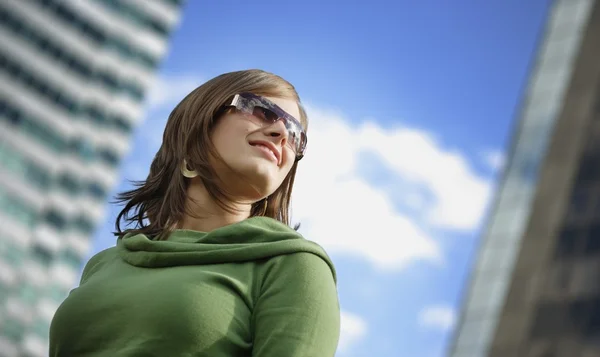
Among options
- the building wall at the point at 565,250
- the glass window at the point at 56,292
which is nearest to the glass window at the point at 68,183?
the glass window at the point at 56,292

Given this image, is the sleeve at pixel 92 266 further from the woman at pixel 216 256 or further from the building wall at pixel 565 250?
the building wall at pixel 565 250

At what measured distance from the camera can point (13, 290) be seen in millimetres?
62906

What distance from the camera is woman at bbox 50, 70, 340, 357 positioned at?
8.43 feet

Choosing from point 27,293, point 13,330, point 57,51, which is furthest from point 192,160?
point 57,51

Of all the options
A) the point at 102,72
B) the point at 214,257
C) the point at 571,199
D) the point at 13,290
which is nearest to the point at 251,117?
the point at 214,257

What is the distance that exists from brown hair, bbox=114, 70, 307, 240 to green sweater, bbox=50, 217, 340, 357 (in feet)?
0.77

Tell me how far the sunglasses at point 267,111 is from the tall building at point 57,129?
61.4 metres

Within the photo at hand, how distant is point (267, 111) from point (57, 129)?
64683 millimetres

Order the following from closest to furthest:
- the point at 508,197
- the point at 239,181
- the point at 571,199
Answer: the point at 239,181, the point at 571,199, the point at 508,197

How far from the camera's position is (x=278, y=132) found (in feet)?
9.97

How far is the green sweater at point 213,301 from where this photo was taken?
2553mm

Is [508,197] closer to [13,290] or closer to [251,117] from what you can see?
[13,290]

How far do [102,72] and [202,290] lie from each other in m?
67.2

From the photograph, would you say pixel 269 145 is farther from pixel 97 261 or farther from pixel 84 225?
pixel 84 225
